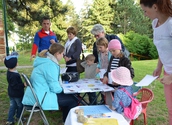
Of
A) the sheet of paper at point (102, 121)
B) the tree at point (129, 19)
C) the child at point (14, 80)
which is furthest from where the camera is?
the tree at point (129, 19)

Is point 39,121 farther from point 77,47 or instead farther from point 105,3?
point 105,3

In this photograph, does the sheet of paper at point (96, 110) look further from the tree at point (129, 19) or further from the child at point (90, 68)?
the tree at point (129, 19)

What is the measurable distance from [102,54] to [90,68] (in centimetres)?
37

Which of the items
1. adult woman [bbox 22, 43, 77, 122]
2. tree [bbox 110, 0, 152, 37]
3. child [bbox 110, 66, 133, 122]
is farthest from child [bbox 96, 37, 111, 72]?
tree [bbox 110, 0, 152, 37]

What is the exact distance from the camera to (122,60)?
111 inches

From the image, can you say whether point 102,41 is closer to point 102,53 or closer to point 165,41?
point 102,53

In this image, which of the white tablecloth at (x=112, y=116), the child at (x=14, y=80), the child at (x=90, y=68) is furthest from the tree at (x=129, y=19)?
the white tablecloth at (x=112, y=116)

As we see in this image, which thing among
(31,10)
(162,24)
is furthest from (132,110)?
(31,10)

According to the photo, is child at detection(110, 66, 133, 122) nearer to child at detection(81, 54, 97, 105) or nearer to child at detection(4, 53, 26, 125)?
child at detection(81, 54, 97, 105)

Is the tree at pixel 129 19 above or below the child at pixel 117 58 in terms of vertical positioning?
above

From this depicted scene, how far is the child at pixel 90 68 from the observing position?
140 inches

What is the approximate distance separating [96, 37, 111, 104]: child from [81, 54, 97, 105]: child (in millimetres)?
115

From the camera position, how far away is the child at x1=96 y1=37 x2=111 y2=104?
3.22m

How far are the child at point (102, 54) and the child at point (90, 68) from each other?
0.38 feet
